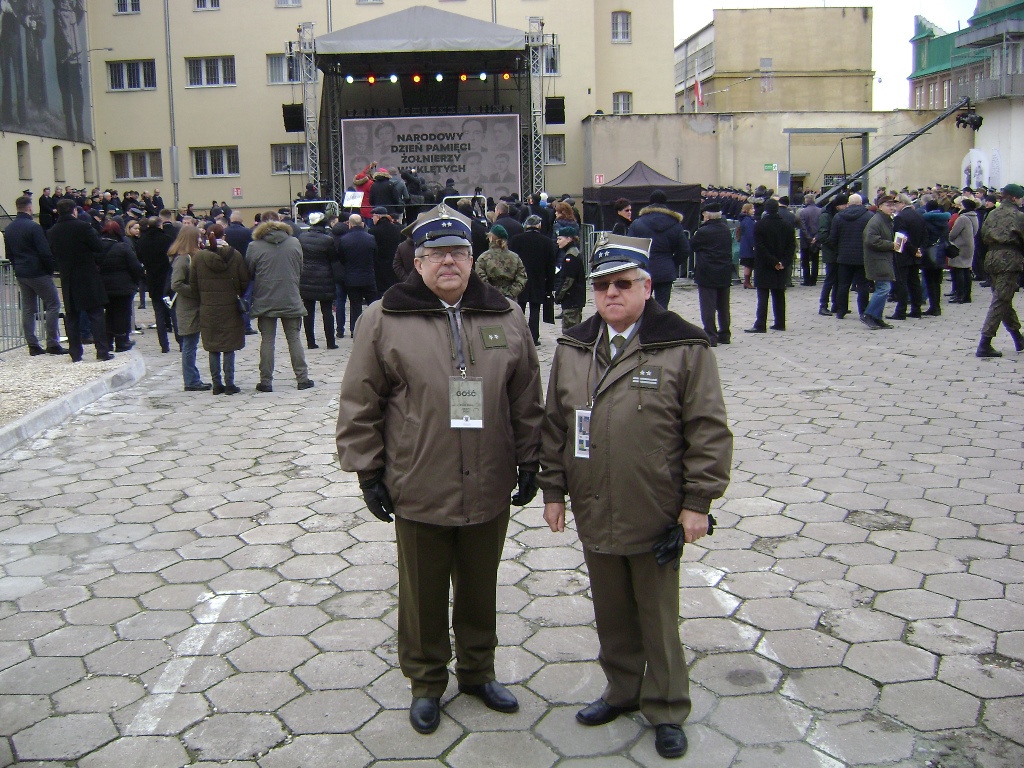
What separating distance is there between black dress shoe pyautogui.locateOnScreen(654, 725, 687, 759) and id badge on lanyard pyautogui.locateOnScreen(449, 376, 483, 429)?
126 cm

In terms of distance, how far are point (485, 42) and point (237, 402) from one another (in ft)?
69.2

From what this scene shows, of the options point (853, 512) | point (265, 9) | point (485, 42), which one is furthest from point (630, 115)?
point (853, 512)

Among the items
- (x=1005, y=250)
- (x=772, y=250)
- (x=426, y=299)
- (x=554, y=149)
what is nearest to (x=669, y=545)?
(x=426, y=299)

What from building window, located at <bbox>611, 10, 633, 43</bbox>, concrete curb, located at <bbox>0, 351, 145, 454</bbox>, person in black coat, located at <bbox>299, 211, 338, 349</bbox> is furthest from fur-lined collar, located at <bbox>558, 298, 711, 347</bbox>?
building window, located at <bbox>611, 10, 633, 43</bbox>

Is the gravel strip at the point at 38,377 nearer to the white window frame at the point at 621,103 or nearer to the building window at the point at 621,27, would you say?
the white window frame at the point at 621,103

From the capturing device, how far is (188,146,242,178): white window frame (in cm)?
3706

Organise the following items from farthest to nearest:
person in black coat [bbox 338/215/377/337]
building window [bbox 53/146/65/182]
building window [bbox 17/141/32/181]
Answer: building window [bbox 53/146/65/182]
building window [bbox 17/141/32/181]
person in black coat [bbox 338/215/377/337]

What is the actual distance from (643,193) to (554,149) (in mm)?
16395

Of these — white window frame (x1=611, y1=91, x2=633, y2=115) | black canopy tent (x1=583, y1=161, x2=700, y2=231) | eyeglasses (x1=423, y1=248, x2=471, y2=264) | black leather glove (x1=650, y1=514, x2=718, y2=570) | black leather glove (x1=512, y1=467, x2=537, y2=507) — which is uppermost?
white window frame (x1=611, y1=91, x2=633, y2=115)

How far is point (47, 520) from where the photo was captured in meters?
6.37

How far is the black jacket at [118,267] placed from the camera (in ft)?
39.7

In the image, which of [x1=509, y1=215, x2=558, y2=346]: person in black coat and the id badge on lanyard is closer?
the id badge on lanyard

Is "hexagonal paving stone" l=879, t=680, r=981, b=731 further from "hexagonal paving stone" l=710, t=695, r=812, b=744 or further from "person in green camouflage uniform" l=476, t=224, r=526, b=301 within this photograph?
"person in green camouflage uniform" l=476, t=224, r=526, b=301

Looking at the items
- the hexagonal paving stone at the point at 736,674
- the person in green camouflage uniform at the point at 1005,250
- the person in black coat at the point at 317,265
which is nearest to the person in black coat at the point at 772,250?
the person in green camouflage uniform at the point at 1005,250
